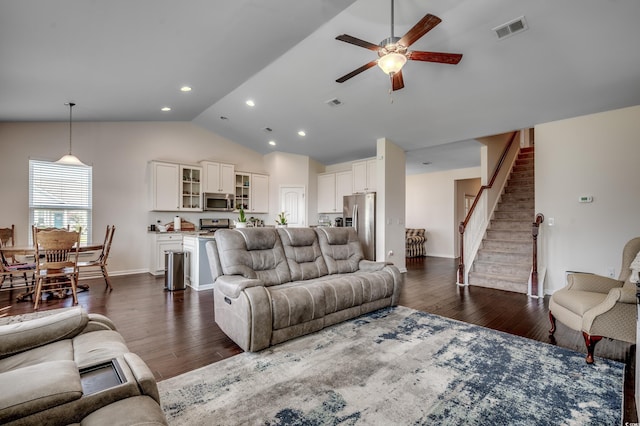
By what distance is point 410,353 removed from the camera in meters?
2.63

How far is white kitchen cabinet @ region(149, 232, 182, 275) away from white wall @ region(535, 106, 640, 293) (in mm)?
7086

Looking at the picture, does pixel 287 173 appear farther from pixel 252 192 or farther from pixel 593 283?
pixel 593 283

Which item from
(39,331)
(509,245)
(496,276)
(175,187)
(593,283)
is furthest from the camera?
(175,187)

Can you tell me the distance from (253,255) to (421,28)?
2.73m

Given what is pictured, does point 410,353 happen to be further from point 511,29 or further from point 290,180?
point 290,180

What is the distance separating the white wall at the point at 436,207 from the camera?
9.08m

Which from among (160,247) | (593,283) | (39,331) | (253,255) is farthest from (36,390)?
(160,247)

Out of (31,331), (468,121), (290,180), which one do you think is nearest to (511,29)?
(468,121)

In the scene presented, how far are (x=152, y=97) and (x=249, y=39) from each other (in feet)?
8.01

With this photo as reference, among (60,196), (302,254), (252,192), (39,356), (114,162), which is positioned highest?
(114,162)

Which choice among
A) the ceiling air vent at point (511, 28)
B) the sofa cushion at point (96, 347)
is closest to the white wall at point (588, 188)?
the ceiling air vent at point (511, 28)

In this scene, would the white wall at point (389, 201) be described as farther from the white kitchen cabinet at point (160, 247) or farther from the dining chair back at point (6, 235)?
the dining chair back at point (6, 235)

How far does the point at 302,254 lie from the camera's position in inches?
147

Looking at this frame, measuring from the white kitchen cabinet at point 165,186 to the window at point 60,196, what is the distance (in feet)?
3.67
